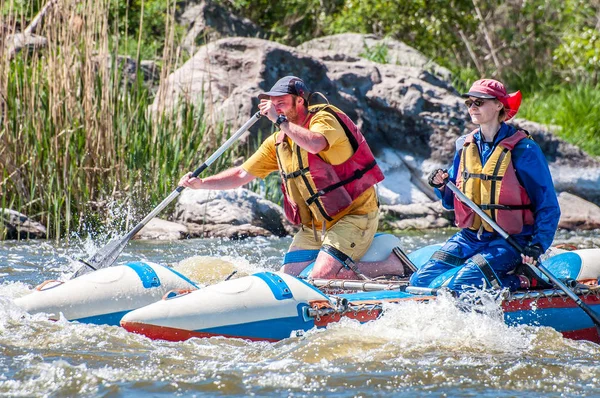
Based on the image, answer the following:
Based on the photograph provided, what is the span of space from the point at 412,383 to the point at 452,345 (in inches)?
24.0

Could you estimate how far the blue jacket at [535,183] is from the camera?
4.66m

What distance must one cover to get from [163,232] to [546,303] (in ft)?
14.9

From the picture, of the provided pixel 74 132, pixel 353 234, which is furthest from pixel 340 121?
pixel 74 132

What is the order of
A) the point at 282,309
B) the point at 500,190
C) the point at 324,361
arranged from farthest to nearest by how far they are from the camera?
the point at 500,190 → the point at 282,309 → the point at 324,361

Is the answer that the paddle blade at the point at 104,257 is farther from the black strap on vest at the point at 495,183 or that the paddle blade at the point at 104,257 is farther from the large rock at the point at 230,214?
the large rock at the point at 230,214

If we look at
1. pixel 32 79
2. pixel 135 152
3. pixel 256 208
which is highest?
pixel 32 79

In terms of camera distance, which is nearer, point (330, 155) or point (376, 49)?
point (330, 155)

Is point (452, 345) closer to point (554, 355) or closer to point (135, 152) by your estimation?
point (554, 355)

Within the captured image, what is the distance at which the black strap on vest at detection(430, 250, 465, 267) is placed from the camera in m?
4.95

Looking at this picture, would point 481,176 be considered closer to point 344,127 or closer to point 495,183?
point 495,183

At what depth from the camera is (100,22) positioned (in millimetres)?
7516

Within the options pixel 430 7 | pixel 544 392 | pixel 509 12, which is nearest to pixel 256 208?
pixel 544 392

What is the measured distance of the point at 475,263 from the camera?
4.77 metres

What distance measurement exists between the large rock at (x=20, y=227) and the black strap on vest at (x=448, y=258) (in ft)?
13.4
